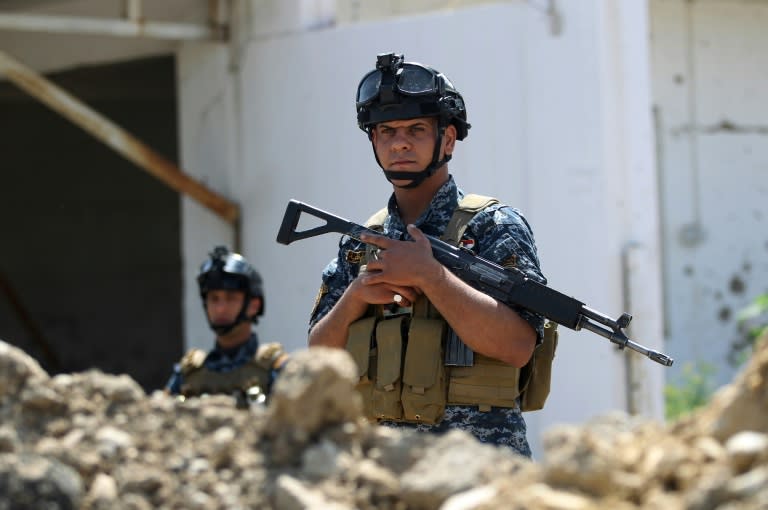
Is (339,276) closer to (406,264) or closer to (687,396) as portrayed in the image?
(406,264)

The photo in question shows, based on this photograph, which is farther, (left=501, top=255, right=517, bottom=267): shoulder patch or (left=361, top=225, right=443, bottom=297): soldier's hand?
(left=501, top=255, right=517, bottom=267): shoulder patch

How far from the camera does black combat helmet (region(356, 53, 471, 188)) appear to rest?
123 inches

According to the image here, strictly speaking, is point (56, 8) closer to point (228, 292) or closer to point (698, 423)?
point (228, 292)

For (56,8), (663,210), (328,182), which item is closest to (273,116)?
(328,182)

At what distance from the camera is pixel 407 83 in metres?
3.19

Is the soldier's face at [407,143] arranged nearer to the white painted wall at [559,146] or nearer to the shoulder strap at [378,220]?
the shoulder strap at [378,220]

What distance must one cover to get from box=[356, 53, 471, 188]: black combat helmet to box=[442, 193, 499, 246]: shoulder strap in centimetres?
12

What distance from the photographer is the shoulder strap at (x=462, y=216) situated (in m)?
3.07

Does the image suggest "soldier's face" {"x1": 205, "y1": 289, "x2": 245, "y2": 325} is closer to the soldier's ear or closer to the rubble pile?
the soldier's ear

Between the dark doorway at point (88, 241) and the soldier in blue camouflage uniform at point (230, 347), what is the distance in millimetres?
5885

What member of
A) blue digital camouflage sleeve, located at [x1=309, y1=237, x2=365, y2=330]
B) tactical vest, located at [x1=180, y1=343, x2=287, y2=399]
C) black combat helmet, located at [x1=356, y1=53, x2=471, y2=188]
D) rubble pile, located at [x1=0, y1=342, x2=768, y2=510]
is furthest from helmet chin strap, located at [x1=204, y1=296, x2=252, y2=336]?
rubble pile, located at [x1=0, y1=342, x2=768, y2=510]

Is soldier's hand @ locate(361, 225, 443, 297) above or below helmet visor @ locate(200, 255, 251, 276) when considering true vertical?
above

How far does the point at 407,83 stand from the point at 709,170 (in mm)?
5329

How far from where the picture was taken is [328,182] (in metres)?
6.56
